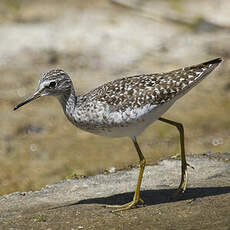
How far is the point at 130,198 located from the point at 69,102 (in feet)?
6.14

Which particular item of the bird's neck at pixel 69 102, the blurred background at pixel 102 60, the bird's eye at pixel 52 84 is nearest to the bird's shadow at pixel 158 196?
the bird's neck at pixel 69 102

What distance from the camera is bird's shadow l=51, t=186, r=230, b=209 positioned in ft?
28.5

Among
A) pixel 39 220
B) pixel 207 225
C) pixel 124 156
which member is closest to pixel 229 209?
pixel 207 225

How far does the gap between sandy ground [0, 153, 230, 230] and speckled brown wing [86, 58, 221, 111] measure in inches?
62.9

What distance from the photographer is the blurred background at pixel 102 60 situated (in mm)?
14883

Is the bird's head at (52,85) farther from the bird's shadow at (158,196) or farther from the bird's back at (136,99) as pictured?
the bird's shadow at (158,196)

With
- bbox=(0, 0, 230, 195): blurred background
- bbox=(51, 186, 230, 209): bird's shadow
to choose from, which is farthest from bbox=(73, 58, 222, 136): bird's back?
bbox=(0, 0, 230, 195): blurred background

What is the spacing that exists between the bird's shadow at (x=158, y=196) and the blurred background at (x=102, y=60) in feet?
→ 15.4

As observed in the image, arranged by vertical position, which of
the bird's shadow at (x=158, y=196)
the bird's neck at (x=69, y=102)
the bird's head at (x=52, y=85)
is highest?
the bird's head at (x=52, y=85)

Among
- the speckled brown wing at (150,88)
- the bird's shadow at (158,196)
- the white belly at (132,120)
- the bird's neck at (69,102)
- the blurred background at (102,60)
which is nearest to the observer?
the white belly at (132,120)

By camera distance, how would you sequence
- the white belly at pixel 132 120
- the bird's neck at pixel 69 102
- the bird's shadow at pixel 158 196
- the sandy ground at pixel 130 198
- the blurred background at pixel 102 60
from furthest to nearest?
the blurred background at pixel 102 60
the bird's neck at pixel 69 102
the bird's shadow at pixel 158 196
the white belly at pixel 132 120
the sandy ground at pixel 130 198

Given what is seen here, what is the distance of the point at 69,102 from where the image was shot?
8.85 m

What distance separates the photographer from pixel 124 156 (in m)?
14.1

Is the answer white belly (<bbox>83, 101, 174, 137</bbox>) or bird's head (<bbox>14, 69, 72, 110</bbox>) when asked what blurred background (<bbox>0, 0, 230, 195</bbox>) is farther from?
white belly (<bbox>83, 101, 174, 137</bbox>)
